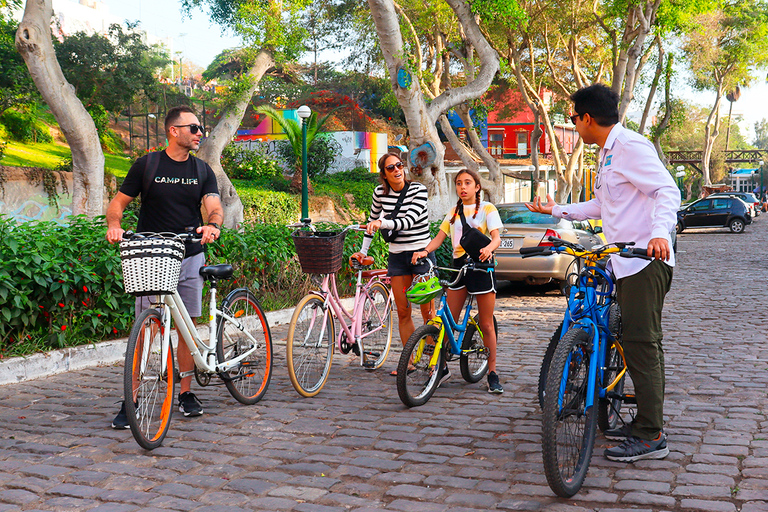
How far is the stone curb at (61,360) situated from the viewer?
616 cm

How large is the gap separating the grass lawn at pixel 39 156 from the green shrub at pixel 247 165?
424 cm

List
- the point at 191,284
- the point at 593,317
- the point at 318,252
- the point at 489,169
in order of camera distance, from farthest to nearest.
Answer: the point at 489,169
the point at 318,252
the point at 191,284
the point at 593,317

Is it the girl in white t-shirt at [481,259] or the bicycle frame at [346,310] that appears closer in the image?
the girl in white t-shirt at [481,259]

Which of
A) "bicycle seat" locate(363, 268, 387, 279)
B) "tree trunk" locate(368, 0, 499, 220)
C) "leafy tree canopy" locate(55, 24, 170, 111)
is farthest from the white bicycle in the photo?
"leafy tree canopy" locate(55, 24, 170, 111)

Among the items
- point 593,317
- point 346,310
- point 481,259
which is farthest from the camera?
point 346,310

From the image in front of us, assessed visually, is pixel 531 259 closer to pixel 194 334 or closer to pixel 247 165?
pixel 194 334

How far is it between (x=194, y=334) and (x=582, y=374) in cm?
253

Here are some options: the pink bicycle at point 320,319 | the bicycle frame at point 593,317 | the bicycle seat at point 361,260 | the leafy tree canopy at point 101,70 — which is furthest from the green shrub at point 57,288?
the leafy tree canopy at point 101,70

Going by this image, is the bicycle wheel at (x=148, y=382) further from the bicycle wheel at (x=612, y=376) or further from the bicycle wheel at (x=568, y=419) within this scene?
the bicycle wheel at (x=612, y=376)

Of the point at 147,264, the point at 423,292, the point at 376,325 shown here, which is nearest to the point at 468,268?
the point at 423,292

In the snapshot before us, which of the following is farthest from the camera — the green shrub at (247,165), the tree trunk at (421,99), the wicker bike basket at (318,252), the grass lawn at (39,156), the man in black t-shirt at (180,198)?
the green shrub at (247,165)

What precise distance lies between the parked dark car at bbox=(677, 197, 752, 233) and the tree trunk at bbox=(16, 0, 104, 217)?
27088 mm

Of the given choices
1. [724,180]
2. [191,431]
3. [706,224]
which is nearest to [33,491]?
[191,431]

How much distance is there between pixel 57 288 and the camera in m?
6.57
